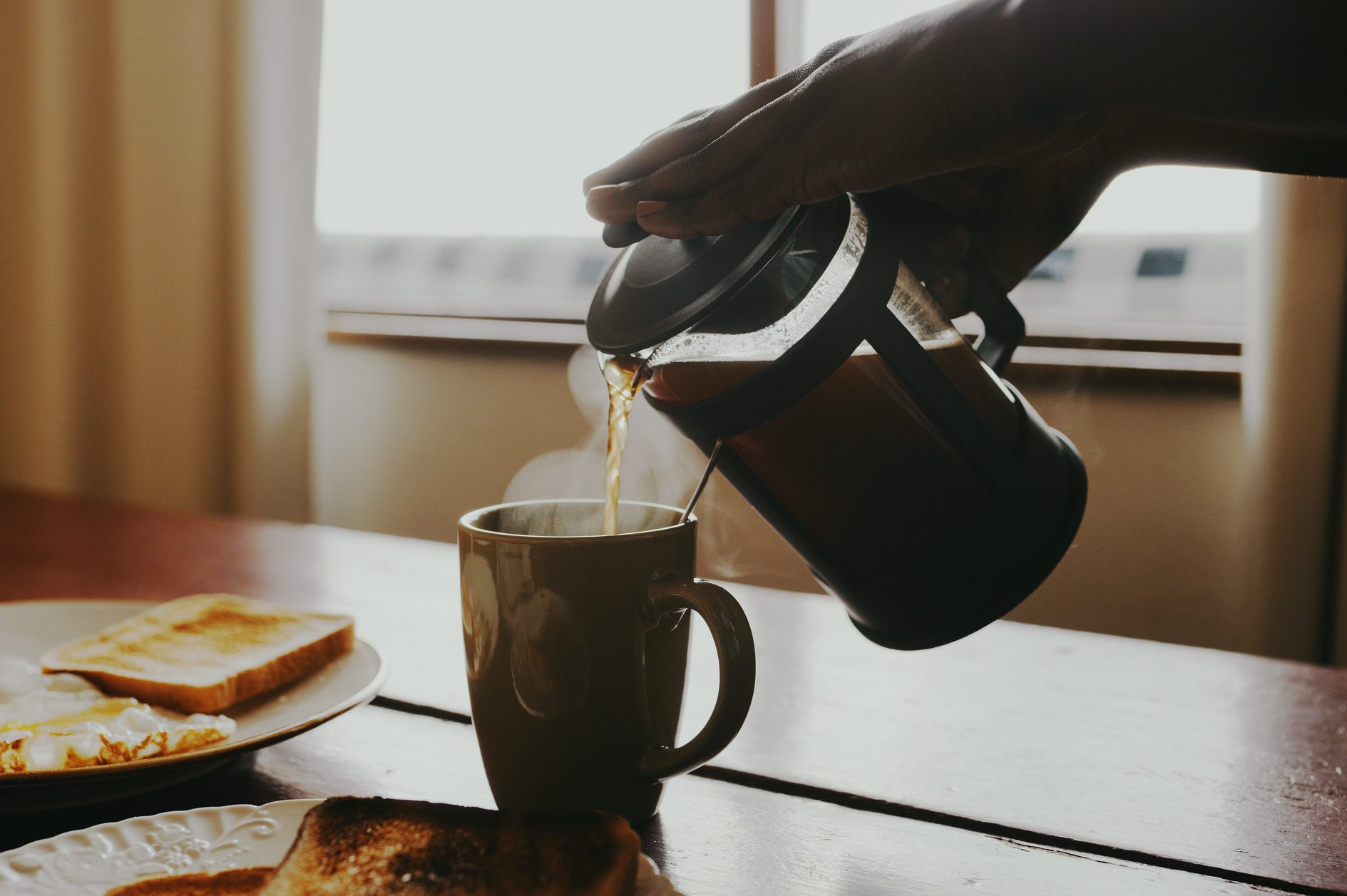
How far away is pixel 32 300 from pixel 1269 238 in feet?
9.14

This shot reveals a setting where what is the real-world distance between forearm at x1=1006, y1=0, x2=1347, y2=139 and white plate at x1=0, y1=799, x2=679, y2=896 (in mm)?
375

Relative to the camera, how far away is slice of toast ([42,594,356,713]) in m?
0.65

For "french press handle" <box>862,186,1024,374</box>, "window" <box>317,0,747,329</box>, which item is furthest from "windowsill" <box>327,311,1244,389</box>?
"french press handle" <box>862,186,1024,374</box>

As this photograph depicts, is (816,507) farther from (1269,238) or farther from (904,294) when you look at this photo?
(1269,238)

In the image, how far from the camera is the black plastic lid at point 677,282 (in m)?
0.47

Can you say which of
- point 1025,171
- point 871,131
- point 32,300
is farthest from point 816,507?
point 32,300

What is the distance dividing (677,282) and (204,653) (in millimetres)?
445

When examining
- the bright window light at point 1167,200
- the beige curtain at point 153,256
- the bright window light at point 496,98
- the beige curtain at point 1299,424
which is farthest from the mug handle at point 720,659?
the beige curtain at point 153,256

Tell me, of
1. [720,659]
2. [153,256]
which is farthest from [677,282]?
[153,256]

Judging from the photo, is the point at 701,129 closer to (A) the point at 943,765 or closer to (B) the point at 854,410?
(B) the point at 854,410

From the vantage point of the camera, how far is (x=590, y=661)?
0.51 m

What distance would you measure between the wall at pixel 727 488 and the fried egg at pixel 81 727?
3.92ft

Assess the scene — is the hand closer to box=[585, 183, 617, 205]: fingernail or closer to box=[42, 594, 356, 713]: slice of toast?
box=[585, 183, 617, 205]: fingernail

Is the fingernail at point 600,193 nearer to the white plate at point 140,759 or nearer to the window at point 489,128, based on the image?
the white plate at point 140,759
